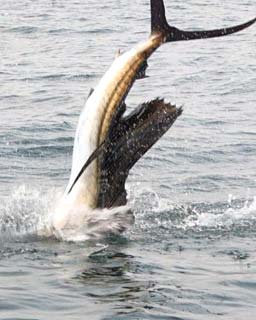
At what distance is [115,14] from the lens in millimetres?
27031

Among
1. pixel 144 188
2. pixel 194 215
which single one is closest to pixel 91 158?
pixel 194 215

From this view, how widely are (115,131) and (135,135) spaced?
0.53ft

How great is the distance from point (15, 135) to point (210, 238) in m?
5.17

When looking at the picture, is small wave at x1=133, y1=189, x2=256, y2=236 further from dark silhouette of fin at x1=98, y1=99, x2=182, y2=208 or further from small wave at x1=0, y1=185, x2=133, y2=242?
dark silhouette of fin at x1=98, y1=99, x2=182, y2=208

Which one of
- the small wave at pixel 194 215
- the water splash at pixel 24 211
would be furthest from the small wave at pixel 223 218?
the water splash at pixel 24 211

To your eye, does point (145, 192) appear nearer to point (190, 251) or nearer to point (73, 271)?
point (190, 251)

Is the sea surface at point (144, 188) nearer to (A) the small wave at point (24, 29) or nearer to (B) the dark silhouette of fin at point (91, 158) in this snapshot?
(A) the small wave at point (24, 29)

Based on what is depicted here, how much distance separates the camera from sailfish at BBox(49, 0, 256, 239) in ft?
25.4

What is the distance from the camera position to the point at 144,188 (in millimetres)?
11219

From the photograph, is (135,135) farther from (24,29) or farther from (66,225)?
(24,29)

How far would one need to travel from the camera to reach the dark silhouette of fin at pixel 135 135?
8.19 m

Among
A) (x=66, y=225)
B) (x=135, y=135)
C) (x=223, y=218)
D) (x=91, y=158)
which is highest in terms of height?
(x=135, y=135)

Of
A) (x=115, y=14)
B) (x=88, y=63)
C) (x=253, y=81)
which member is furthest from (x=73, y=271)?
(x=115, y=14)

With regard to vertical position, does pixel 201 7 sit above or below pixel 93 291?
above
